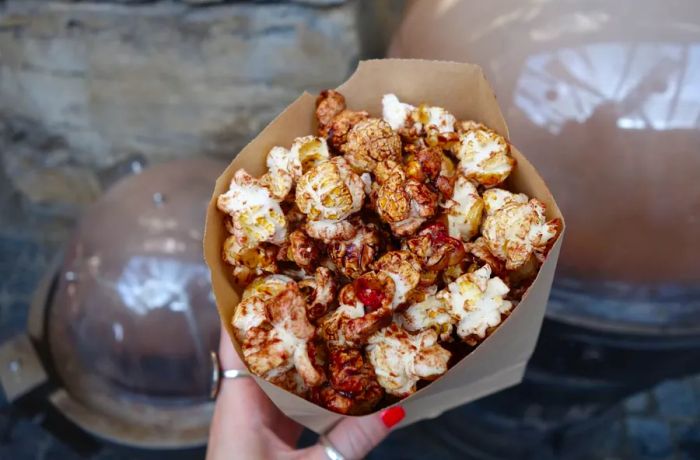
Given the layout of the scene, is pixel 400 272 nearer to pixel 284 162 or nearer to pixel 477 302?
pixel 477 302

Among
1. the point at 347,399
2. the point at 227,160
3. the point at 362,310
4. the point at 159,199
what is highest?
the point at 362,310

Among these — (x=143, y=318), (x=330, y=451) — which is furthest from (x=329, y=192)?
(x=143, y=318)

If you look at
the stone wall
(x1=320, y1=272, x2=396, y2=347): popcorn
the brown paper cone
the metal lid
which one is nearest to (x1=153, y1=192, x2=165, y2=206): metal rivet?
the metal lid

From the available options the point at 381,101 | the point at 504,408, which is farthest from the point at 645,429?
the point at 381,101

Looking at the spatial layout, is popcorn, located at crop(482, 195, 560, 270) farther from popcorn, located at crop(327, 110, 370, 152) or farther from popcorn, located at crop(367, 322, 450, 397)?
popcorn, located at crop(327, 110, 370, 152)

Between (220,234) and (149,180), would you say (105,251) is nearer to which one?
(149,180)

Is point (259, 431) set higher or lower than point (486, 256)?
lower
